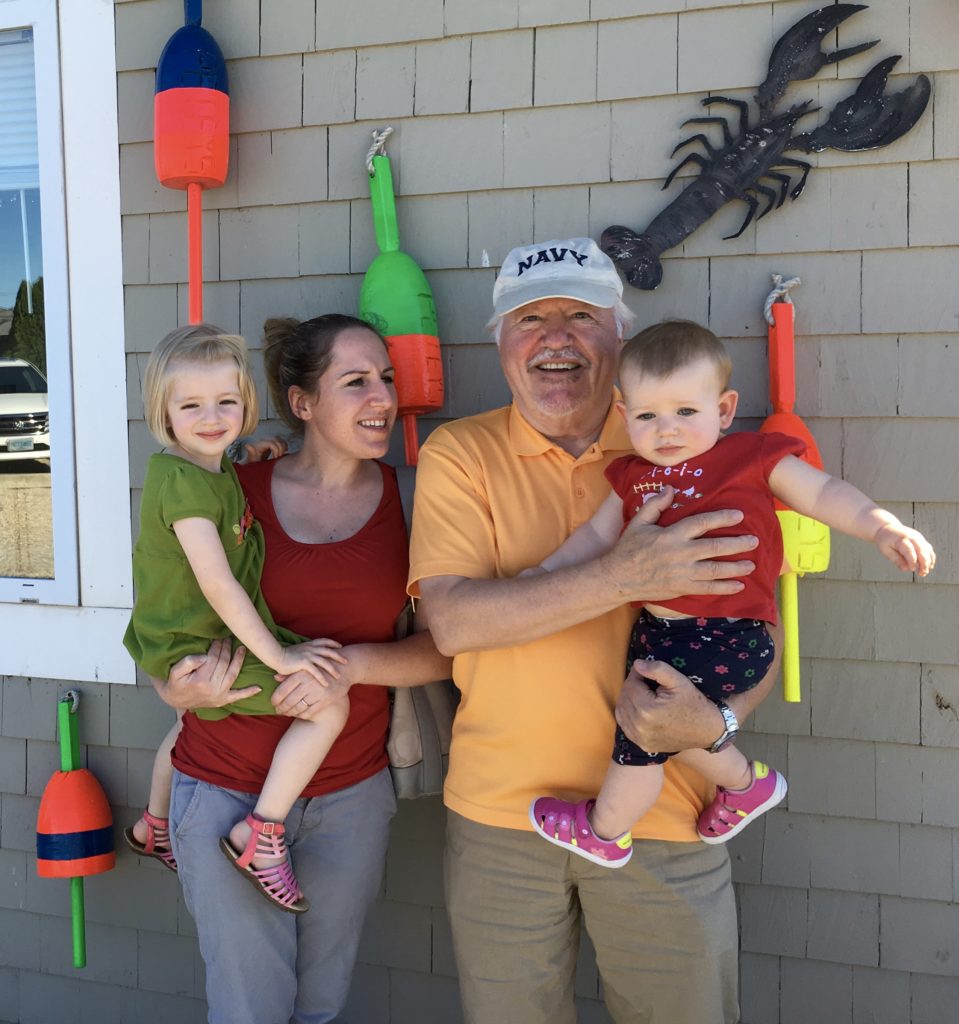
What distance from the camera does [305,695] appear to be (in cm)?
202

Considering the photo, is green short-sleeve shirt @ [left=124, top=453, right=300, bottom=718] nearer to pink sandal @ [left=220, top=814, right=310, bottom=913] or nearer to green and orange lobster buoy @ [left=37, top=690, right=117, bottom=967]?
pink sandal @ [left=220, top=814, right=310, bottom=913]

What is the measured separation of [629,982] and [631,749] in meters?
0.48

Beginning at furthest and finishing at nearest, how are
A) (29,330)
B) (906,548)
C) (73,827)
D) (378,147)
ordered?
(29,330) < (73,827) < (378,147) < (906,548)

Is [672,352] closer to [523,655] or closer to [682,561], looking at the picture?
[682,561]

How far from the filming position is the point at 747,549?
1.72 metres

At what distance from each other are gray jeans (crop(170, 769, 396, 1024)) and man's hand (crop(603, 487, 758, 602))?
79 cm

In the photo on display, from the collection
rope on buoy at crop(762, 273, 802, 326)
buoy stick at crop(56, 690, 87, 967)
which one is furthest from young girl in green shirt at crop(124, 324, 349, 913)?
rope on buoy at crop(762, 273, 802, 326)

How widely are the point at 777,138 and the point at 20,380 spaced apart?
6.77 feet

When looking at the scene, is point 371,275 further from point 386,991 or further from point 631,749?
point 386,991

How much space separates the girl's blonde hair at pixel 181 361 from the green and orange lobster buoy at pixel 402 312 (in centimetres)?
42

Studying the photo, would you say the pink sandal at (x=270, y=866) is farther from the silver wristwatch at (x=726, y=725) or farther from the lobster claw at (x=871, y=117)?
the lobster claw at (x=871, y=117)

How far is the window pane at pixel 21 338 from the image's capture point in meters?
2.84

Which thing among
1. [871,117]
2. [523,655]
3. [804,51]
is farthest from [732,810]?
[804,51]

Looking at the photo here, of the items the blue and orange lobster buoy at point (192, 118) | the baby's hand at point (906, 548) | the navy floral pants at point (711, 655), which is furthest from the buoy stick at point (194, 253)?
the baby's hand at point (906, 548)
